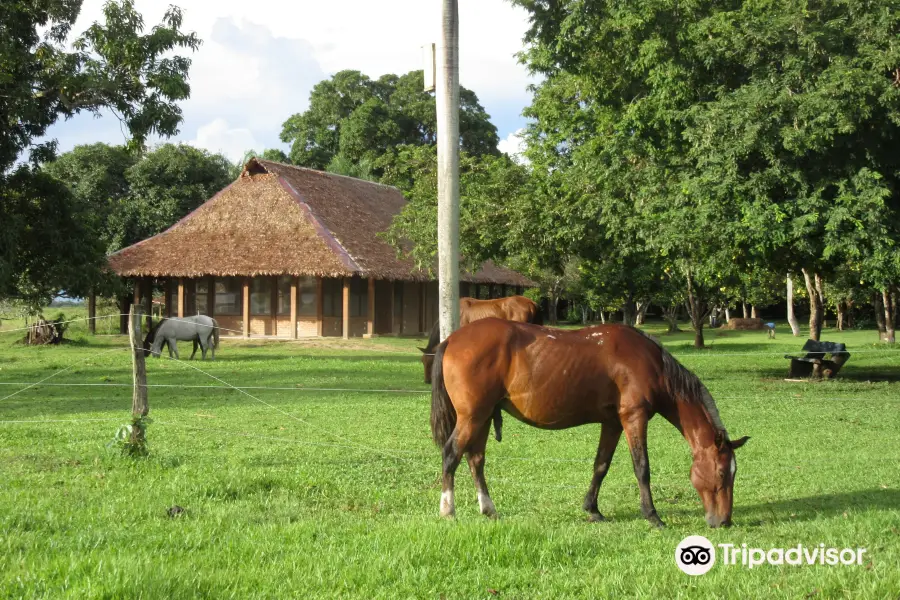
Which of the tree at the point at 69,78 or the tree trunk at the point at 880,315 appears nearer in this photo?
the tree at the point at 69,78

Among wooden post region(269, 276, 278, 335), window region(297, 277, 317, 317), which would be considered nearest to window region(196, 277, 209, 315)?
wooden post region(269, 276, 278, 335)

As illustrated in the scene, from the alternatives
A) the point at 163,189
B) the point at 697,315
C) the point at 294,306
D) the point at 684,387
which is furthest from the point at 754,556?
the point at 163,189

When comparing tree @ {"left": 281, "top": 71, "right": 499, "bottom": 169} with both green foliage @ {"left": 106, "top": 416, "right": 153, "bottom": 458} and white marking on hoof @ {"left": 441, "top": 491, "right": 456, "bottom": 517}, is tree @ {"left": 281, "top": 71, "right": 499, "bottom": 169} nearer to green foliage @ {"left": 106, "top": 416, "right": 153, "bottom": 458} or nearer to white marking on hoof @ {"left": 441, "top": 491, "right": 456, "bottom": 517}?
green foliage @ {"left": 106, "top": 416, "right": 153, "bottom": 458}

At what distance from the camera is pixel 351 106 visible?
5331 centimetres

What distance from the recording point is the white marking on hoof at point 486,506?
6.43 metres

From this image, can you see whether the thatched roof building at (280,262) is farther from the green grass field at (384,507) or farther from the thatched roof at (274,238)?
the green grass field at (384,507)

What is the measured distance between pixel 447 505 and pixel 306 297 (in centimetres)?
2653

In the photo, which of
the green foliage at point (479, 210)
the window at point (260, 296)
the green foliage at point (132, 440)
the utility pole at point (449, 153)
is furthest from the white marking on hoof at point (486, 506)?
the window at point (260, 296)

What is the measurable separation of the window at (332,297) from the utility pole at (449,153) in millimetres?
22723

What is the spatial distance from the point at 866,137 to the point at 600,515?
1121 centimetres

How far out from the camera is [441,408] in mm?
6715

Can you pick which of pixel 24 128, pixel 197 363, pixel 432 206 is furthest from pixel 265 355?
pixel 24 128

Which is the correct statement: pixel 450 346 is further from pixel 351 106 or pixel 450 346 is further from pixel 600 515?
pixel 351 106

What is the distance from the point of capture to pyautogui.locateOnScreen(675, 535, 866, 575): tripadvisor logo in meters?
5.15
